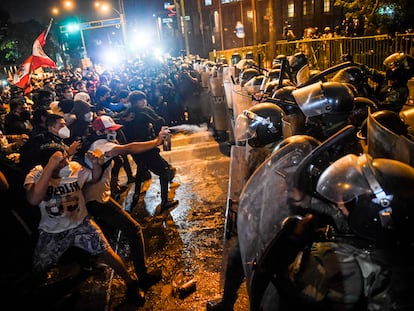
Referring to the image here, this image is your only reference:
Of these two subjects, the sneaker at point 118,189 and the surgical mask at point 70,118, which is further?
the sneaker at point 118,189

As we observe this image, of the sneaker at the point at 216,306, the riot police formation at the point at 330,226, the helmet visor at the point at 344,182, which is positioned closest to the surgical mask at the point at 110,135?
the sneaker at the point at 216,306

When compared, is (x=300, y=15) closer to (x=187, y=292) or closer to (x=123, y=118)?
(x=123, y=118)

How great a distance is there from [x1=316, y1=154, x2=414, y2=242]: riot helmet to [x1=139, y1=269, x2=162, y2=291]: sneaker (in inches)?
116

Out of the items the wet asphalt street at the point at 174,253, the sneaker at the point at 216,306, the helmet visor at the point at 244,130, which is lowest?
the wet asphalt street at the point at 174,253

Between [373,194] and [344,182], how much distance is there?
15 centimetres

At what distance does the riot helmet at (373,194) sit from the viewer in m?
1.87

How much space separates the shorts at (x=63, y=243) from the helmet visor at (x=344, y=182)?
2512 mm

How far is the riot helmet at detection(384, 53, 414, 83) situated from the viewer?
542 centimetres

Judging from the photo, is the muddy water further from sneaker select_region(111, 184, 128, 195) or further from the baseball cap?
the baseball cap

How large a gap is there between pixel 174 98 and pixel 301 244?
36.9 feet

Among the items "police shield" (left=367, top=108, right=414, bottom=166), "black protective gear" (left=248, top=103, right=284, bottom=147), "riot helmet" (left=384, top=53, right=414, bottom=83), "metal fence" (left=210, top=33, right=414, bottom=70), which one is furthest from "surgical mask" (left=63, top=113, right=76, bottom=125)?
"metal fence" (left=210, top=33, right=414, bottom=70)

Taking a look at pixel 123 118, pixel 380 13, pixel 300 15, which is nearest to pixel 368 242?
pixel 123 118

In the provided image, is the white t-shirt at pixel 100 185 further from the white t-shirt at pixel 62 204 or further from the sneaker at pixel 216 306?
the sneaker at pixel 216 306

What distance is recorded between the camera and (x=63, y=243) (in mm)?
3607
